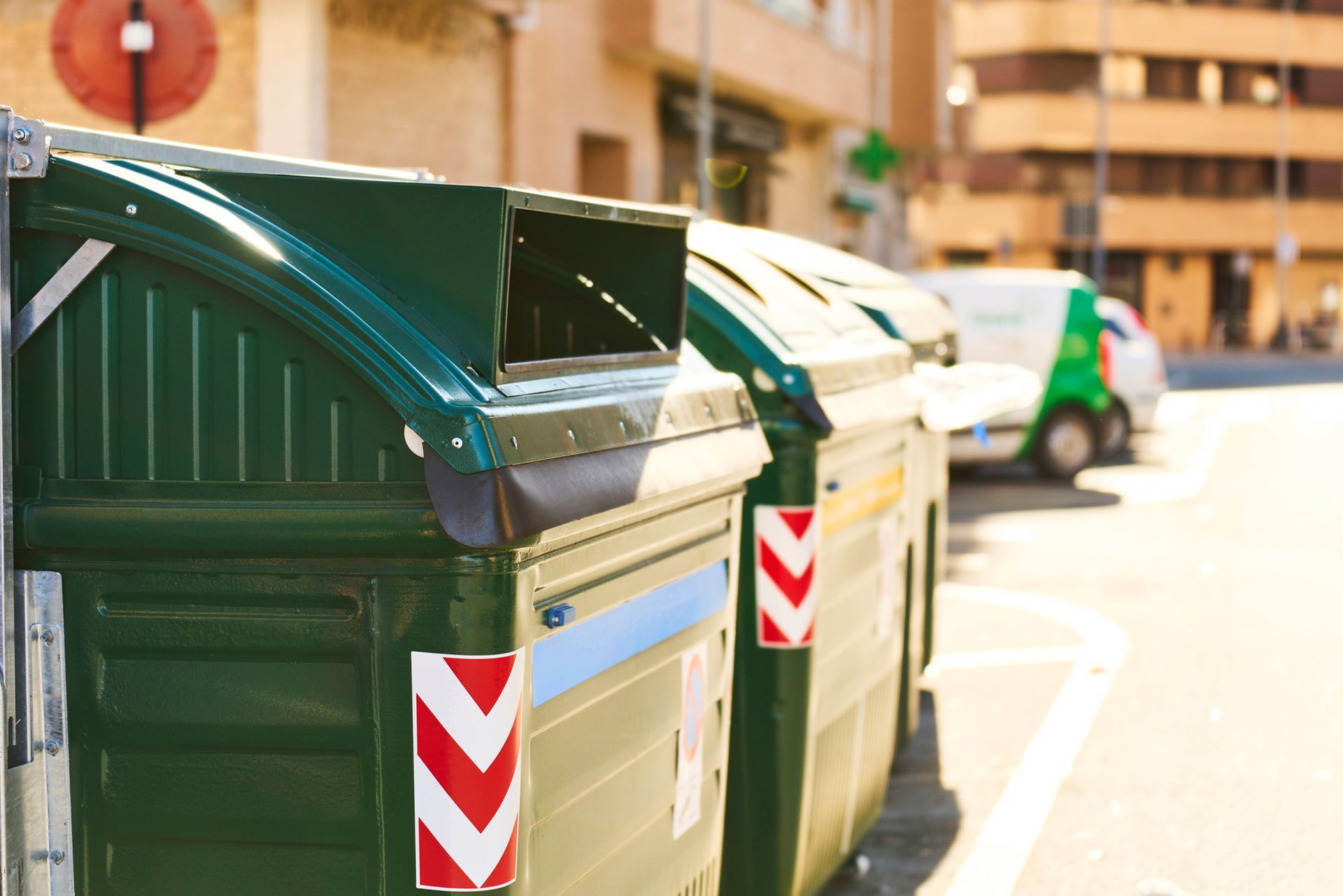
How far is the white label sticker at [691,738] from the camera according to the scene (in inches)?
144

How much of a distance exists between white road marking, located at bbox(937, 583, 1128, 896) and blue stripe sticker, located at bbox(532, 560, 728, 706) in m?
1.77

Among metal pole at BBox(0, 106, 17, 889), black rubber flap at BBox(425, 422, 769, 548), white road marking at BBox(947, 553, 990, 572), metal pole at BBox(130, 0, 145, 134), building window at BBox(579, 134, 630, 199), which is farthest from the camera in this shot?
building window at BBox(579, 134, 630, 199)

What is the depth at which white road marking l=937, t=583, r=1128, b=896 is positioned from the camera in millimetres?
5262

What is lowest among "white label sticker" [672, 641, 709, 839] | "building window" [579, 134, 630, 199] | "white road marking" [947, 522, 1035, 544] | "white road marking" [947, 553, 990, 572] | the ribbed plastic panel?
"white road marking" [947, 553, 990, 572]

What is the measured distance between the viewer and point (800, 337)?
193 inches

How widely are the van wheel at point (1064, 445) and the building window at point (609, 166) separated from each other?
19.9ft

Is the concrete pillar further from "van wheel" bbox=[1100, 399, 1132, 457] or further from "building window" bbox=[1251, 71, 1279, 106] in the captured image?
"building window" bbox=[1251, 71, 1279, 106]

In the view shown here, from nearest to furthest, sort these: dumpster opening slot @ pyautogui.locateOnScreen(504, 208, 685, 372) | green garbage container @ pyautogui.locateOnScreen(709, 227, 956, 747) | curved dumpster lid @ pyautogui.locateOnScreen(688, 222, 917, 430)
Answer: dumpster opening slot @ pyautogui.locateOnScreen(504, 208, 685, 372)
curved dumpster lid @ pyautogui.locateOnScreen(688, 222, 917, 430)
green garbage container @ pyautogui.locateOnScreen(709, 227, 956, 747)

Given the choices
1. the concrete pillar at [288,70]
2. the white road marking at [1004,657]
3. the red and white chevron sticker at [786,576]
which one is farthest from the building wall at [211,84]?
the red and white chevron sticker at [786,576]

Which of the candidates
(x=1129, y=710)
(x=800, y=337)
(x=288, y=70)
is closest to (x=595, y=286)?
(x=800, y=337)

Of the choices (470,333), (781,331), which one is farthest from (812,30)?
(470,333)

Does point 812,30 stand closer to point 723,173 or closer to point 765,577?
point 723,173

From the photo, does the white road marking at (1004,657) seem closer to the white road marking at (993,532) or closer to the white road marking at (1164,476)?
the white road marking at (993,532)

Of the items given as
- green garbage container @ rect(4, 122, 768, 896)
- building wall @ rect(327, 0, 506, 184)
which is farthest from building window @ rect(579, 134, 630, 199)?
green garbage container @ rect(4, 122, 768, 896)
